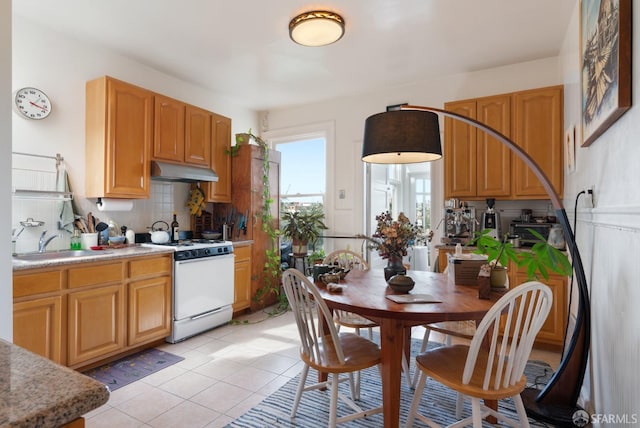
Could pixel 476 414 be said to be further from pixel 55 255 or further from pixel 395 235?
pixel 55 255

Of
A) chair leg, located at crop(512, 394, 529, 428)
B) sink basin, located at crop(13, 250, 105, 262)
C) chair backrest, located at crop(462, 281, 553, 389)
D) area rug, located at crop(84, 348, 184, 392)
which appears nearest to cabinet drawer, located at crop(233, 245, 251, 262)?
area rug, located at crop(84, 348, 184, 392)

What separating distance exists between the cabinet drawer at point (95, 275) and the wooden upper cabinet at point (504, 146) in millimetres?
3194

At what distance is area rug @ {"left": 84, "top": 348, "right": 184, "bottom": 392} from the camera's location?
2.53 metres

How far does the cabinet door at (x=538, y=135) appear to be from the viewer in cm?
317

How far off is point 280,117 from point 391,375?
4.22 m

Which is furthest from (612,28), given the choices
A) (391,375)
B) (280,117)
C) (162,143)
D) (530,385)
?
(280,117)

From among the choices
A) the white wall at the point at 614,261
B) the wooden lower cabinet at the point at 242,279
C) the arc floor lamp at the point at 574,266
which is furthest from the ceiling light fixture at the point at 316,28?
the wooden lower cabinet at the point at 242,279

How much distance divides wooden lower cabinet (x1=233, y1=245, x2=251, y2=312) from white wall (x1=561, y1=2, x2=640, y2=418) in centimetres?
319

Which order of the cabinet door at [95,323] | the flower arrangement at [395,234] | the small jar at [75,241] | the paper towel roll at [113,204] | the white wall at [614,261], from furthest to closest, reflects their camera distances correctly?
1. the paper towel roll at [113,204]
2. the small jar at [75,241]
3. the cabinet door at [95,323]
4. the flower arrangement at [395,234]
5. the white wall at [614,261]

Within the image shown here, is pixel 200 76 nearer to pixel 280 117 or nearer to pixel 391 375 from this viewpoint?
pixel 280 117

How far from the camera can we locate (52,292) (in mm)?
2334

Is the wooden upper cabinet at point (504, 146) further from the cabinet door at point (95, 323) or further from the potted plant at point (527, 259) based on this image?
the cabinet door at point (95, 323)

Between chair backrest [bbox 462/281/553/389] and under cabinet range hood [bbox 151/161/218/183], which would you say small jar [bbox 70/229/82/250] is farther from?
chair backrest [bbox 462/281/553/389]

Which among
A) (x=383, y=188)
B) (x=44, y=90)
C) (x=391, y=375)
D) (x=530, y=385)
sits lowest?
(x=530, y=385)
